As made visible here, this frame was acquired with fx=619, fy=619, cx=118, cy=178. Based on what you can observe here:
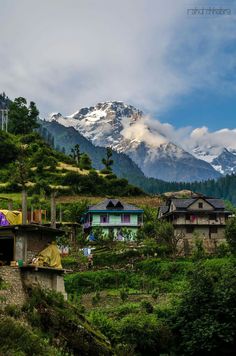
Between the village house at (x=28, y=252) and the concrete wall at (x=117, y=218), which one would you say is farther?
the concrete wall at (x=117, y=218)

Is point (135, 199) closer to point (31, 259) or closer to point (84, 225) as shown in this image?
point (84, 225)

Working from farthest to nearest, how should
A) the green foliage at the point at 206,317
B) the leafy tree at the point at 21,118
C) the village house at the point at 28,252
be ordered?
1. the leafy tree at the point at 21,118
2. the green foliage at the point at 206,317
3. the village house at the point at 28,252

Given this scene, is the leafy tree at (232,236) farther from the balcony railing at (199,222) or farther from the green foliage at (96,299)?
the green foliage at (96,299)

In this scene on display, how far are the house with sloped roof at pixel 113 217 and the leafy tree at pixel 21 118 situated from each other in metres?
47.2

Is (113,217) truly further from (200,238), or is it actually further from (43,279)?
(43,279)

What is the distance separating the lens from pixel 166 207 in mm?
74688

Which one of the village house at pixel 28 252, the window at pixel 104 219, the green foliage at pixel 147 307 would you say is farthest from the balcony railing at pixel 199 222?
the village house at pixel 28 252

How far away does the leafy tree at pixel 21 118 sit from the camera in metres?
116

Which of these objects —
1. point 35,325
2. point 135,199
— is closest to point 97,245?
point 135,199

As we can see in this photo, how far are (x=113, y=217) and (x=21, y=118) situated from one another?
1929 inches

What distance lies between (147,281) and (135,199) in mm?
39393

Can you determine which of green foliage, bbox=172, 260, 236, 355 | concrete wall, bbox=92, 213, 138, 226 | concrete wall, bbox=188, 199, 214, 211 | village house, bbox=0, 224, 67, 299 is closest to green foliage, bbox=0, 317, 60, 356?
village house, bbox=0, 224, 67, 299

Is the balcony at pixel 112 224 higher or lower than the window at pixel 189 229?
higher

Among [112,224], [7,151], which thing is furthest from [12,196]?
[7,151]
